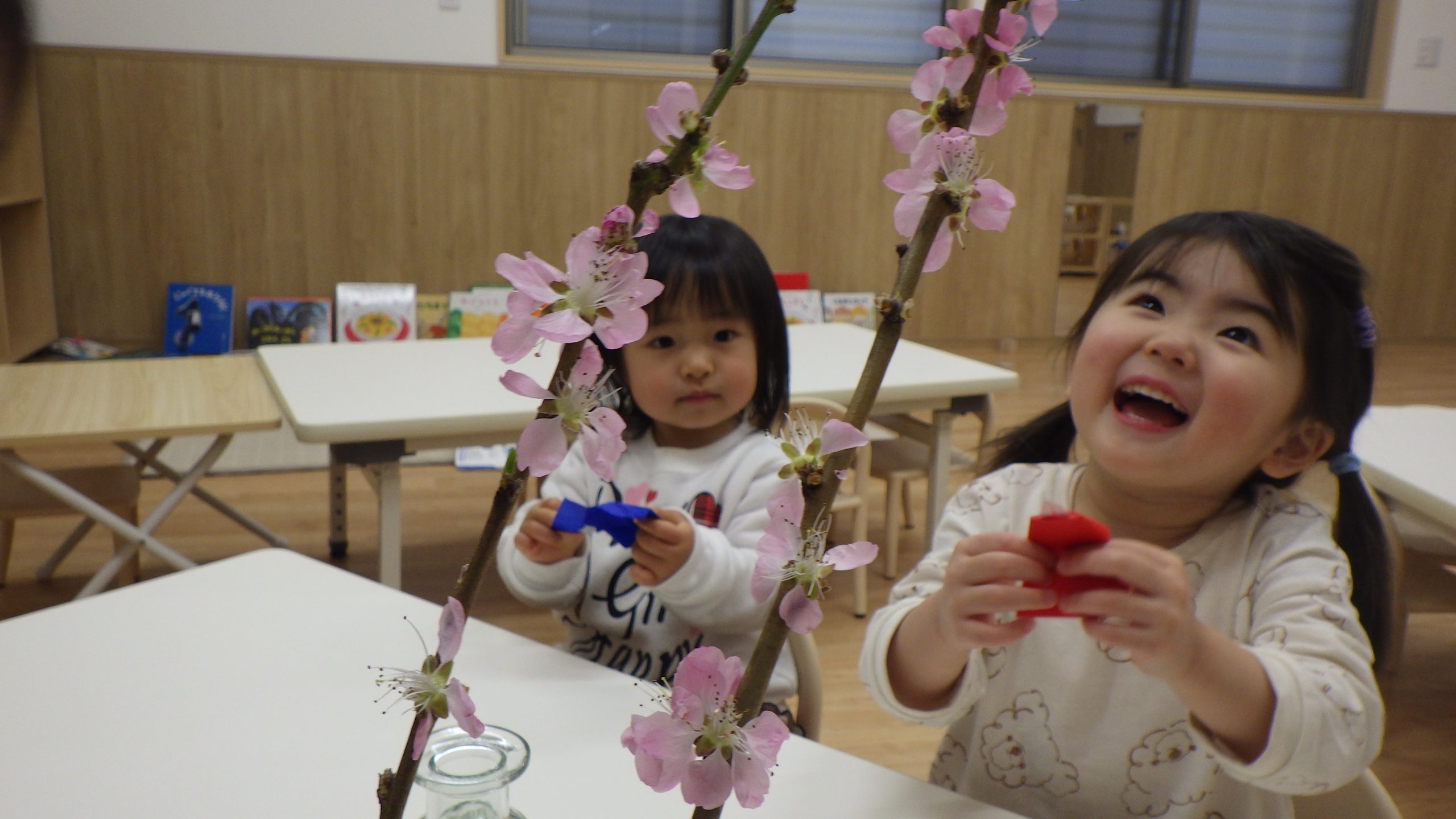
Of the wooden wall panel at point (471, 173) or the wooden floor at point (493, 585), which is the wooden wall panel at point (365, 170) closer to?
the wooden wall panel at point (471, 173)

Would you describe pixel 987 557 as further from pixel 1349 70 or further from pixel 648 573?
pixel 1349 70

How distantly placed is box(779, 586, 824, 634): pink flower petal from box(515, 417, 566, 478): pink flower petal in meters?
0.08

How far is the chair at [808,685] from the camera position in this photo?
111 cm

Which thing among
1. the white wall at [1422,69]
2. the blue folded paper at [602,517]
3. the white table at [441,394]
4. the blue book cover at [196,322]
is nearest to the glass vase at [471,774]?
the blue folded paper at [602,517]

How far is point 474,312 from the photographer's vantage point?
4934 mm

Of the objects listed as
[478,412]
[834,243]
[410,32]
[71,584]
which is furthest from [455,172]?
[478,412]

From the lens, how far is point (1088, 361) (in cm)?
94

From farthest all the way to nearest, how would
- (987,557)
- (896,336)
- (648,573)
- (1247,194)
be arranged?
1. (1247,194)
2. (648,573)
3. (987,557)
4. (896,336)

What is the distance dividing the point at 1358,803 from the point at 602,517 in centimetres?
65

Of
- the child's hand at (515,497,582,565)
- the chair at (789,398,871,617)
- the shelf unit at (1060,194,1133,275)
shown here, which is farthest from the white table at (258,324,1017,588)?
the shelf unit at (1060,194,1133,275)

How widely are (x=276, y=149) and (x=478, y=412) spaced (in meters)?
3.28

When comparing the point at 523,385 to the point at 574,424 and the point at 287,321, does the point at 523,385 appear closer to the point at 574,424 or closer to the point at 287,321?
A: the point at 574,424

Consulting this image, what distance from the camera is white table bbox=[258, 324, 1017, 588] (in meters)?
1.94

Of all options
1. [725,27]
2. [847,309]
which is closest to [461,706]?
[847,309]
